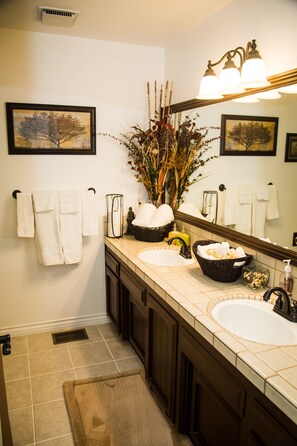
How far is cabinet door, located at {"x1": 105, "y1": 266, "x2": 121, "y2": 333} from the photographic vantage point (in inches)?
111

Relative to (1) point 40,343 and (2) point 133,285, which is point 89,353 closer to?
(1) point 40,343

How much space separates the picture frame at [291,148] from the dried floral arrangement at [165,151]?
2.73 ft

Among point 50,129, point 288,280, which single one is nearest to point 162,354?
point 288,280

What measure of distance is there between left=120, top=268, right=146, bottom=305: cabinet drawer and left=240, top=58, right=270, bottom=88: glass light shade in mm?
1329

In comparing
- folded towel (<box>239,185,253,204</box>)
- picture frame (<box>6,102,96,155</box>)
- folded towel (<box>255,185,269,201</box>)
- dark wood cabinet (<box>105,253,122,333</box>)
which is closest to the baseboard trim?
dark wood cabinet (<box>105,253,122,333</box>)

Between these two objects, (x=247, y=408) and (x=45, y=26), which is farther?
(x=45, y=26)

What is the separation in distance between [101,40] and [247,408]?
2.76 meters

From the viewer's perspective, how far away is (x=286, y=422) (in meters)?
1.09

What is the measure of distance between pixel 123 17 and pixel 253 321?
2107 mm

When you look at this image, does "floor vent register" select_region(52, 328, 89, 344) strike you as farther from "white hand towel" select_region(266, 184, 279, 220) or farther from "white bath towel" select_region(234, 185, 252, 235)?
"white hand towel" select_region(266, 184, 279, 220)

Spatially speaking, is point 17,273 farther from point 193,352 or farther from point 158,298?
point 193,352

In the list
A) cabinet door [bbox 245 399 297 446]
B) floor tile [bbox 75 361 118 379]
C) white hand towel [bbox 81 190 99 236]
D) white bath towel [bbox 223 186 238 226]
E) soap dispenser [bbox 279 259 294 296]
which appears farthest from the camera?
white hand towel [bbox 81 190 99 236]

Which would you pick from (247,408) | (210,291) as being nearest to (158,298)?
(210,291)

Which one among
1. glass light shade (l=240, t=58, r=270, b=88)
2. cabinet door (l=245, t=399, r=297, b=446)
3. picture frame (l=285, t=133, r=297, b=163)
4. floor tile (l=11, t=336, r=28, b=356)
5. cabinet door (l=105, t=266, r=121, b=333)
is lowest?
floor tile (l=11, t=336, r=28, b=356)
